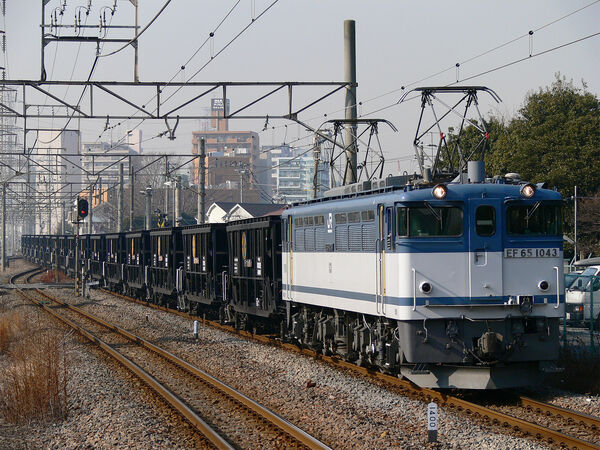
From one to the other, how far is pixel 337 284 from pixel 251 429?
5.27m

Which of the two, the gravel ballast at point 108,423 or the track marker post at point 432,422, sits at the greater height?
the track marker post at point 432,422

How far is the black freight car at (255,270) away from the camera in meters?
22.3

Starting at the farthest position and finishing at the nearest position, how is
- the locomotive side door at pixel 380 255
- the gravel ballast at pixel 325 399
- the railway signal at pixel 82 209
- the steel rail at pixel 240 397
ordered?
the railway signal at pixel 82 209
the locomotive side door at pixel 380 255
the gravel ballast at pixel 325 399
the steel rail at pixel 240 397

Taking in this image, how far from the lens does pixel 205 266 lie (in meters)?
28.7

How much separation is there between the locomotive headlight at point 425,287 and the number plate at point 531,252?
4.49ft

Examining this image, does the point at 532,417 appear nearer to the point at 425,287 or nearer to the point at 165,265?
the point at 425,287

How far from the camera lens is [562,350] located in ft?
57.2

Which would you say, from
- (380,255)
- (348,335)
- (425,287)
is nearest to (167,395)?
(348,335)

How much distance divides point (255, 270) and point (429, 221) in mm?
10452

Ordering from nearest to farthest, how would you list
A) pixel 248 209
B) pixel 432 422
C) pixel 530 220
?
pixel 432 422 < pixel 530 220 < pixel 248 209

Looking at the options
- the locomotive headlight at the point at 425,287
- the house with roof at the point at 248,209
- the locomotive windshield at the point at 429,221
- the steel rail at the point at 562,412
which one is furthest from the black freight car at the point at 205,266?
the house with roof at the point at 248,209

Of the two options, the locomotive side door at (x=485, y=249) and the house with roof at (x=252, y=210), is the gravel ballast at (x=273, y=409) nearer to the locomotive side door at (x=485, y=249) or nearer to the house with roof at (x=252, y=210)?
the locomotive side door at (x=485, y=249)

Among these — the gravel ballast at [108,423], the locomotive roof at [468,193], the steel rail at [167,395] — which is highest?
the locomotive roof at [468,193]

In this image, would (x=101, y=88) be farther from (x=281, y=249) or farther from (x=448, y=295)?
(x=448, y=295)
